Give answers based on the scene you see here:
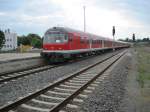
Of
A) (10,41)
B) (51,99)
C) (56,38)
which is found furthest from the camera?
(10,41)

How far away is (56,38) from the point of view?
24578mm

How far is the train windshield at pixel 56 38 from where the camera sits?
2441 centimetres

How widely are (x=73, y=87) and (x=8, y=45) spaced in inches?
5458

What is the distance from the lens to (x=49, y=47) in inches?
965

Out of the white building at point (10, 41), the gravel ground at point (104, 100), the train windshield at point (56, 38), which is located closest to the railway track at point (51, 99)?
the gravel ground at point (104, 100)

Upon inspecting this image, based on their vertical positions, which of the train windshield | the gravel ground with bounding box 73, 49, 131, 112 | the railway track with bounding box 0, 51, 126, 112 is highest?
the train windshield

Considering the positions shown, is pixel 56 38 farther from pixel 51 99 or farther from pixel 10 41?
pixel 10 41

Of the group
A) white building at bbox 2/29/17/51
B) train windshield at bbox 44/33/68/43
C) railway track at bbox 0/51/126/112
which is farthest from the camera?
white building at bbox 2/29/17/51

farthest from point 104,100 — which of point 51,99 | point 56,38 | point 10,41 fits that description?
point 10,41

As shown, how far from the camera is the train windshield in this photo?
24.4m

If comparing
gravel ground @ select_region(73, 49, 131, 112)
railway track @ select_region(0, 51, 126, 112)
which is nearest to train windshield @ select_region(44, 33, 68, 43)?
railway track @ select_region(0, 51, 126, 112)

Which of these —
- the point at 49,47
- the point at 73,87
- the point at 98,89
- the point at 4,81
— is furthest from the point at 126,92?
the point at 49,47

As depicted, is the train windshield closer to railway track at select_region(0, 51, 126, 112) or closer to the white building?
railway track at select_region(0, 51, 126, 112)

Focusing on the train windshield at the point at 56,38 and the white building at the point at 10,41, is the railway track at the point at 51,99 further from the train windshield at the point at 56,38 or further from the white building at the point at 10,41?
the white building at the point at 10,41
